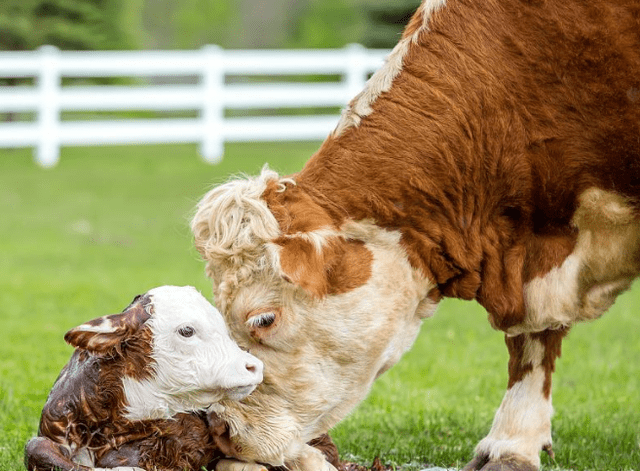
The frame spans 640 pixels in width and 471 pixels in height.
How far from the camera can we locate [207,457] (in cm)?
446

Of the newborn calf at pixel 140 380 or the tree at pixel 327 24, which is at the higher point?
the tree at pixel 327 24

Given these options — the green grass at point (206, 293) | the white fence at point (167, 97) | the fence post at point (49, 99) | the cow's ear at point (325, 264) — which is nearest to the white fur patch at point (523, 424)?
the green grass at point (206, 293)

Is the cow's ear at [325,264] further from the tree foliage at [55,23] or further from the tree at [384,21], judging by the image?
the tree at [384,21]

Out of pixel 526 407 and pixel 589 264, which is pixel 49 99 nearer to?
pixel 526 407

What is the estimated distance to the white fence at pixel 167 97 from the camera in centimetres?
1958

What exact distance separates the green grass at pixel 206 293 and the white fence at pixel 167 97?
79cm

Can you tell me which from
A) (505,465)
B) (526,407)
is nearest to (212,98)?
(526,407)

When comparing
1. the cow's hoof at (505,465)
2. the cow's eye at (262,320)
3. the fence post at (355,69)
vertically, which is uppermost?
the fence post at (355,69)

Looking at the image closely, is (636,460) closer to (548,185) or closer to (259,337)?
(548,185)

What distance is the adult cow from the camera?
14.3 ft

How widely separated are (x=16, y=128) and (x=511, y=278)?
15981mm

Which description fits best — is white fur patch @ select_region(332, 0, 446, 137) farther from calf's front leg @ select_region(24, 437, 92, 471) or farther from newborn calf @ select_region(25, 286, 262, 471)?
calf's front leg @ select_region(24, 437, 92, 471)

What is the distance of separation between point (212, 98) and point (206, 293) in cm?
1005

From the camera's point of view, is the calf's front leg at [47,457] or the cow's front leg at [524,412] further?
the cow's front leg at [524,412]
